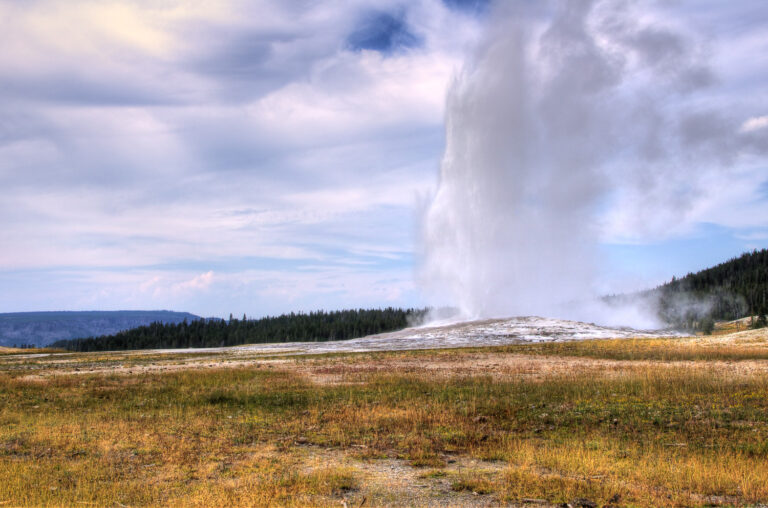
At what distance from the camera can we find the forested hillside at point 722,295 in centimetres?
14425

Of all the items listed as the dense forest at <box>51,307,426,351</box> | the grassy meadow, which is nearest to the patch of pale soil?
the grassy meadow

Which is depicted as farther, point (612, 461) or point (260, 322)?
point (260, 322)

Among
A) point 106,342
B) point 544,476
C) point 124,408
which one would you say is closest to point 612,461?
point 544,476

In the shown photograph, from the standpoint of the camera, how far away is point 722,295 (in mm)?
165250

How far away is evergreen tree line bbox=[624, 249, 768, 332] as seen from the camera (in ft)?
471

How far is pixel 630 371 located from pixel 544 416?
15.7m

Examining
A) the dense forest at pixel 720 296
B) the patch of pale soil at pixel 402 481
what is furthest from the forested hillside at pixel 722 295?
the patch of pale soil at pixel 402 481

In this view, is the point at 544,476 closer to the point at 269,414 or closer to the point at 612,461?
the point at 612,461

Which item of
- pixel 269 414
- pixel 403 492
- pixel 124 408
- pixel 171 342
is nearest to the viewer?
pixel 403 492

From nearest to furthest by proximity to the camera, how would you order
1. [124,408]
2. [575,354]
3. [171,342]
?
[124,408]
[575,354]
[171,342]

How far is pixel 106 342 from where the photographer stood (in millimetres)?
165750

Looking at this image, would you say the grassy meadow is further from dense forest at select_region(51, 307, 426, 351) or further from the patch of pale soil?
dense forest at select_region(51, 307, 426, 351)

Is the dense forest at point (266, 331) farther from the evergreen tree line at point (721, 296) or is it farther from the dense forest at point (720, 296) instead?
the evergreen tree line at point (721, 296)

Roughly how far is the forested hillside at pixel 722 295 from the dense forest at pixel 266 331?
79.0 m
